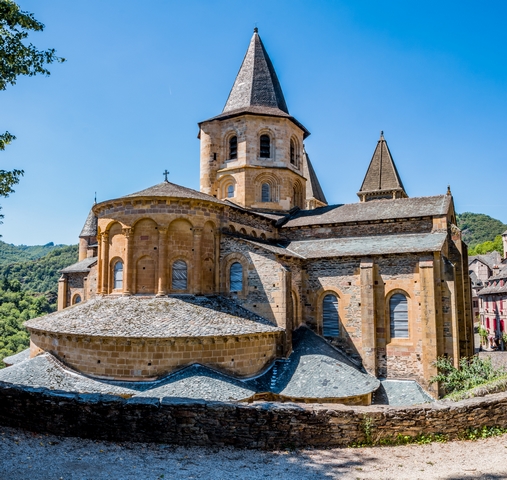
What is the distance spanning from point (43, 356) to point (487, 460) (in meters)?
15.1

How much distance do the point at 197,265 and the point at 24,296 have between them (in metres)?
54.3

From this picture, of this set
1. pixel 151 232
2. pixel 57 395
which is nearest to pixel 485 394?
pixel 57 395

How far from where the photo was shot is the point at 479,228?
442 feet

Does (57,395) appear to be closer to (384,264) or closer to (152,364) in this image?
(152,364)

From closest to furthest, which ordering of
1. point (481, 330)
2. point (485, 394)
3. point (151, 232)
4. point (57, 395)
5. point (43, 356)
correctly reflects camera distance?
point (57, 395), point (485, 394), point (43, 356), point (151, 232), point (481, 330)

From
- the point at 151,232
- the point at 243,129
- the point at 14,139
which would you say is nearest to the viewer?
the point at 14,139

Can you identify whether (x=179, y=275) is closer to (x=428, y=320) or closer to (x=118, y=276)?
(x=118, y=276)

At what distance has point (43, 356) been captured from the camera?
1655 cm

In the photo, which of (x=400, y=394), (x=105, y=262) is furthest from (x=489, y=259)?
(x=105, y=262)

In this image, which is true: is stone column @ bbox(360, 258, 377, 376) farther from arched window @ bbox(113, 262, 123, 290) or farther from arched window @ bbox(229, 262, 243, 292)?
arched window @ bbox(113, 262, 123, 290)

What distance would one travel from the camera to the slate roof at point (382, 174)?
36500 millimetres

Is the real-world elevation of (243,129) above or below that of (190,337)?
above

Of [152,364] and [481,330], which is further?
[481,330]

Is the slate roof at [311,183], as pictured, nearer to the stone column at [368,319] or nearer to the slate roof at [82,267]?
the slate roof at [82,267]
